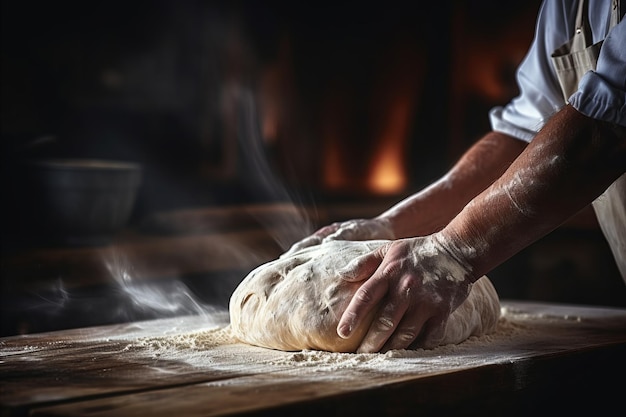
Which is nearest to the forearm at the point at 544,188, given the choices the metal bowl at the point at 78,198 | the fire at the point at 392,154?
the metal bowl at the point at 78,198

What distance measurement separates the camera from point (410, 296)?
1536 mm

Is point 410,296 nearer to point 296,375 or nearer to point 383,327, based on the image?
point 383,327

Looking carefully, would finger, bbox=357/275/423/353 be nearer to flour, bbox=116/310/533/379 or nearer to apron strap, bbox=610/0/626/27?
flour, bbox=116/310/533/379

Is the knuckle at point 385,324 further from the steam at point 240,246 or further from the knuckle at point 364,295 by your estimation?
the steam at point 240,246

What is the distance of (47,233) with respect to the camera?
2.97 meters

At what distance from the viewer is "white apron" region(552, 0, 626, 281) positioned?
6.33 ft

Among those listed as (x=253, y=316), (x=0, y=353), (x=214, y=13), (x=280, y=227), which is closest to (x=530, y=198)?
(x=253, y=316)

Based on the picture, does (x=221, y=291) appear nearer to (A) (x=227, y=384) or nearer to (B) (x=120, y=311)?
(B) (x=120, y=311)

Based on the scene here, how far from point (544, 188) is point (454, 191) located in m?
0.67

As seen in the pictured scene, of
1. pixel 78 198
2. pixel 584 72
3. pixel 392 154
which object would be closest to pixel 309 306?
pixel 584 72

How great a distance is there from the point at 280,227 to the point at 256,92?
1.59 meters

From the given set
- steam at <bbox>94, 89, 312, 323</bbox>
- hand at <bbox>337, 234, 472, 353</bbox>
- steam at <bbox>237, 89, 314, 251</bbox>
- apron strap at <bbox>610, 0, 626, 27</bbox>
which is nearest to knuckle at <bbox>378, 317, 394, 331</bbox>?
hand at <bbox>337, 234, 472, 353</bbox>

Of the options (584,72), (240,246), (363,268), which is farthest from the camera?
(240,246)

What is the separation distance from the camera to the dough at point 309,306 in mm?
1601
